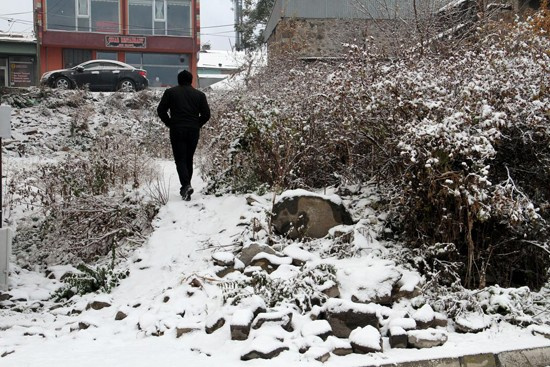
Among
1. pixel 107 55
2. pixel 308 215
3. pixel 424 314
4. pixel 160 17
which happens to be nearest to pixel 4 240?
pixel 308 215

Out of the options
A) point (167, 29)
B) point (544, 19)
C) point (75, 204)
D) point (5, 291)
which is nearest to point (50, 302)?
point (5, 291)

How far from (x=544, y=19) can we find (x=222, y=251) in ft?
27.2

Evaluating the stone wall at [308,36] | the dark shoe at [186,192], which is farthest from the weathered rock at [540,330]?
the stone wall at [308,36]

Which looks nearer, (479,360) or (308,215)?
(479,360)

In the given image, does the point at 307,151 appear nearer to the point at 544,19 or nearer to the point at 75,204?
the point at 75,204

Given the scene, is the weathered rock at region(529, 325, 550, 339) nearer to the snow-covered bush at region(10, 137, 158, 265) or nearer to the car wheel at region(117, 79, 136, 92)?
the snow-covered bush at region(10, 137, 158, 265)

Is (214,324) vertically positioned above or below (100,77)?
below

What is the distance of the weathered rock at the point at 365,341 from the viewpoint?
433cm

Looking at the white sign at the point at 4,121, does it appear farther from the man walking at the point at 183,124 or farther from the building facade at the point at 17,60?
the building facade at the point at 17,60

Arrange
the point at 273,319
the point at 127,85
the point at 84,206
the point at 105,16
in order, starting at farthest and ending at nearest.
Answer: the point at 105,16
the point at 127,85
the point at 84,206
the point at 273,319

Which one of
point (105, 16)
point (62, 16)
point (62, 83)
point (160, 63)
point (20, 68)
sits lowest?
point (62, 83)

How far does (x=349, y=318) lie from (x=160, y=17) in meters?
28.8

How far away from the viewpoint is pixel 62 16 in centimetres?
2958

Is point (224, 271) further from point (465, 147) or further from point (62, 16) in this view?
point (62, 16)
